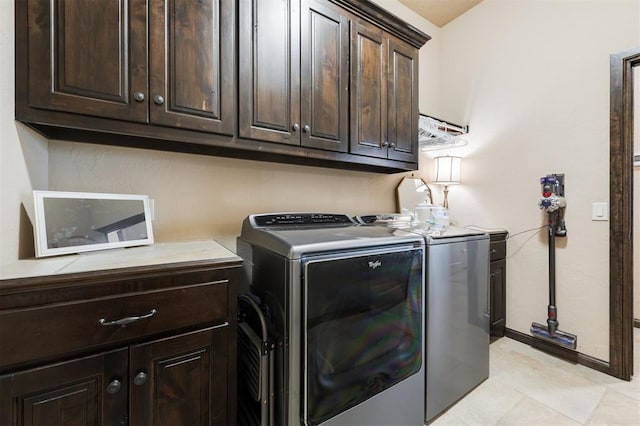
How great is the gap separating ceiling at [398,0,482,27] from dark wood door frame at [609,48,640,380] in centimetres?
143

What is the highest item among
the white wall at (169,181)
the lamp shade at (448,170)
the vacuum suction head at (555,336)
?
the lamp shade at (448,170)

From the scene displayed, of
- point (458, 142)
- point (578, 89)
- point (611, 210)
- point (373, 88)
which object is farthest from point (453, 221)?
point (373, 88)

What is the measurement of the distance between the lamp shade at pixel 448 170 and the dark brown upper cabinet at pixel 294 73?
55.6 inches

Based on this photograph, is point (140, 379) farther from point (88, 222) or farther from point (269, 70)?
point (269, 70)

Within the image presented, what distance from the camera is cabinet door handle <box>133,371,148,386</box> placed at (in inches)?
35.9

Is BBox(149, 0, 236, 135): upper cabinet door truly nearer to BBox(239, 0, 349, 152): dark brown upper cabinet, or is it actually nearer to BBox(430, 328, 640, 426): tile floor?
BBox(239, 0, 349, 152): dark brown upper cabinet

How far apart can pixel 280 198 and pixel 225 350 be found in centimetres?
107

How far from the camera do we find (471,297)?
5.63 feet

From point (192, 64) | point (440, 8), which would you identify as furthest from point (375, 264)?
point (440, 8)

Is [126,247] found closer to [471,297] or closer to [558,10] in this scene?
[471,297]

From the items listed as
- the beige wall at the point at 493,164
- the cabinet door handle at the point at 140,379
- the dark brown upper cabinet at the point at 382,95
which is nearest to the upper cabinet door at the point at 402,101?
the dark brown upper cabinet at the point at 382,95

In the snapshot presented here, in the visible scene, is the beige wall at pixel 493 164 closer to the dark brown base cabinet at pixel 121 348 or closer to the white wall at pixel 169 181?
the white wall at pixel 169 181

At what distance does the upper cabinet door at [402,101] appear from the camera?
2.00 m

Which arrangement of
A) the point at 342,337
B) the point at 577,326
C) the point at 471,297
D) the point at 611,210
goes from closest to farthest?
1. the point at 342,337
2. the point at 471,297
3. the point at 611,210
4. the point at 577,326
